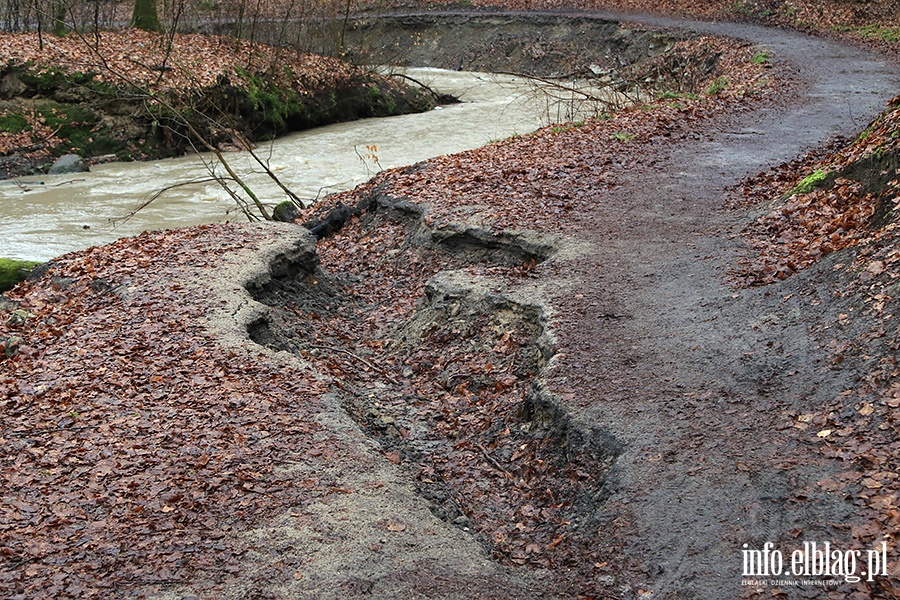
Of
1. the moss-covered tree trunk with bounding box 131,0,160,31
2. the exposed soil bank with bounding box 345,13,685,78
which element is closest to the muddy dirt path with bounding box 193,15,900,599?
the moss-covered tree trunk with bounding box 131,0,160,31

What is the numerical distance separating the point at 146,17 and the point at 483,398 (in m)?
22.4

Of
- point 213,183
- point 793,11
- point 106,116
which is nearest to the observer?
point 213,183

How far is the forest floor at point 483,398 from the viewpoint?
5.02 m

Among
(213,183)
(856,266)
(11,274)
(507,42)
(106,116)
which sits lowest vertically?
(11,274)

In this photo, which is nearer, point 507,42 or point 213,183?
point 213,183

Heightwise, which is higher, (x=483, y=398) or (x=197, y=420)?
(x=197, y=420)

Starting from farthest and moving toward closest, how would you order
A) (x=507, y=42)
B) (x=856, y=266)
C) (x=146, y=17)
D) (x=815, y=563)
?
(x=507, y=42) < (x=146, y=17) < (x=856, y=266) < (x=815, y=563)

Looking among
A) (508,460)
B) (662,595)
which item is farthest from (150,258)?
(662,595)

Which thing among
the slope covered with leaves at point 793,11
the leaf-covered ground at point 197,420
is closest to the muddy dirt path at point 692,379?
the leaf-covered ground at point 197,420

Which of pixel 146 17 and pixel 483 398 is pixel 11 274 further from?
pixel 146 17

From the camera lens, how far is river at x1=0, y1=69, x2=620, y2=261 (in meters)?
15.4

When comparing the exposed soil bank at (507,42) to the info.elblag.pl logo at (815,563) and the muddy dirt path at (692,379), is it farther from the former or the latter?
the info.elblag.pl logo at (815,563)

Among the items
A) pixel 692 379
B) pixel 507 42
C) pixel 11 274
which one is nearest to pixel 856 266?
pixel 692 379

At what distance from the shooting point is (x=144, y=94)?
18.0m
